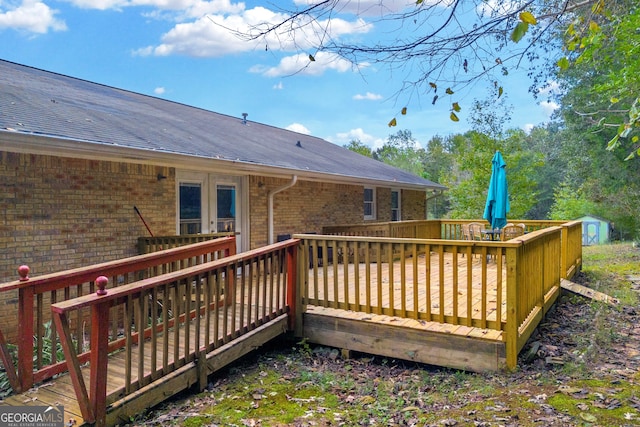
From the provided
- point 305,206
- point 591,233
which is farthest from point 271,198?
point 591,233

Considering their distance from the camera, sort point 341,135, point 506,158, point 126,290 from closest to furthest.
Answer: point 126,290 < point 506,158 < point 341,135

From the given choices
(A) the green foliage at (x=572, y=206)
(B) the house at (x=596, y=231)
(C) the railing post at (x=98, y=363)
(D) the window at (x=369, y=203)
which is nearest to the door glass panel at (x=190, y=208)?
(C) the railing post at (x=98, y=363)

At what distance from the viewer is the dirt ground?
11.0 ft

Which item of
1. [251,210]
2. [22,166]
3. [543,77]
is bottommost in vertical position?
[251,210]

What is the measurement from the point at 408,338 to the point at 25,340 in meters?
3.69

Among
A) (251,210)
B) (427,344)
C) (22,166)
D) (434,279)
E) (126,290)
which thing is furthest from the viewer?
(251,210)

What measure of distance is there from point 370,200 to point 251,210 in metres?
5.73

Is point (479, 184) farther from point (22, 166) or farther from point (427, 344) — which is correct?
point (22, 166)

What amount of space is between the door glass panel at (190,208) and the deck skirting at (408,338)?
298 centimetres

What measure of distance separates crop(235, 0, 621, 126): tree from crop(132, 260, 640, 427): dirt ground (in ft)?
8.09

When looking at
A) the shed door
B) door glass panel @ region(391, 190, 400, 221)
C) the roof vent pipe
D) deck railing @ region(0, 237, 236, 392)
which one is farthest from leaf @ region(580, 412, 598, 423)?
the shed door

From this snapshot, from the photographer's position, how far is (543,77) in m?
13.1

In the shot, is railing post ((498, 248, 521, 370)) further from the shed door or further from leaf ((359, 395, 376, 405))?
the shed door

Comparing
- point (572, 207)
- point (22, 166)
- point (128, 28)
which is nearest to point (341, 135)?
point (572, 207)
